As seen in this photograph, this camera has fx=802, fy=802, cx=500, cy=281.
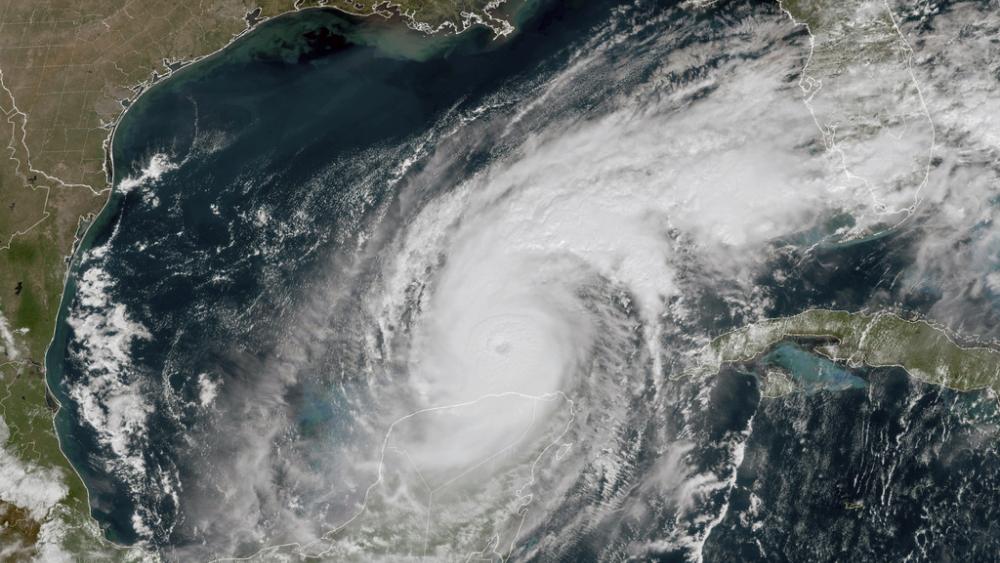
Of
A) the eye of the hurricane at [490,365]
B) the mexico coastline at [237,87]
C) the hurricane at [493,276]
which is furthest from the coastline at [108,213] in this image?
the eye of the hurricane at [490,365]

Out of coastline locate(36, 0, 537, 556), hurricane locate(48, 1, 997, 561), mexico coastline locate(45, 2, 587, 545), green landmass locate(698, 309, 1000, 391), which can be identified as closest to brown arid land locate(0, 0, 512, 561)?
coastline locate(36, 0, 537, 556)

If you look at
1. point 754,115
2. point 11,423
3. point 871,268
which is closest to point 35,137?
point 11,423

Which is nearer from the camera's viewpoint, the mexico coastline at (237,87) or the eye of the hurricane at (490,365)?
the eye of the hurricane at (490,365)

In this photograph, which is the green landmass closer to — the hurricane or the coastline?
the hurricane

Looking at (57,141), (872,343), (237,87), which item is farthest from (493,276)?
(57,141)

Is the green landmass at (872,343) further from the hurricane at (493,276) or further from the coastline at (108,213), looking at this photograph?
the coastline at (108,213)
